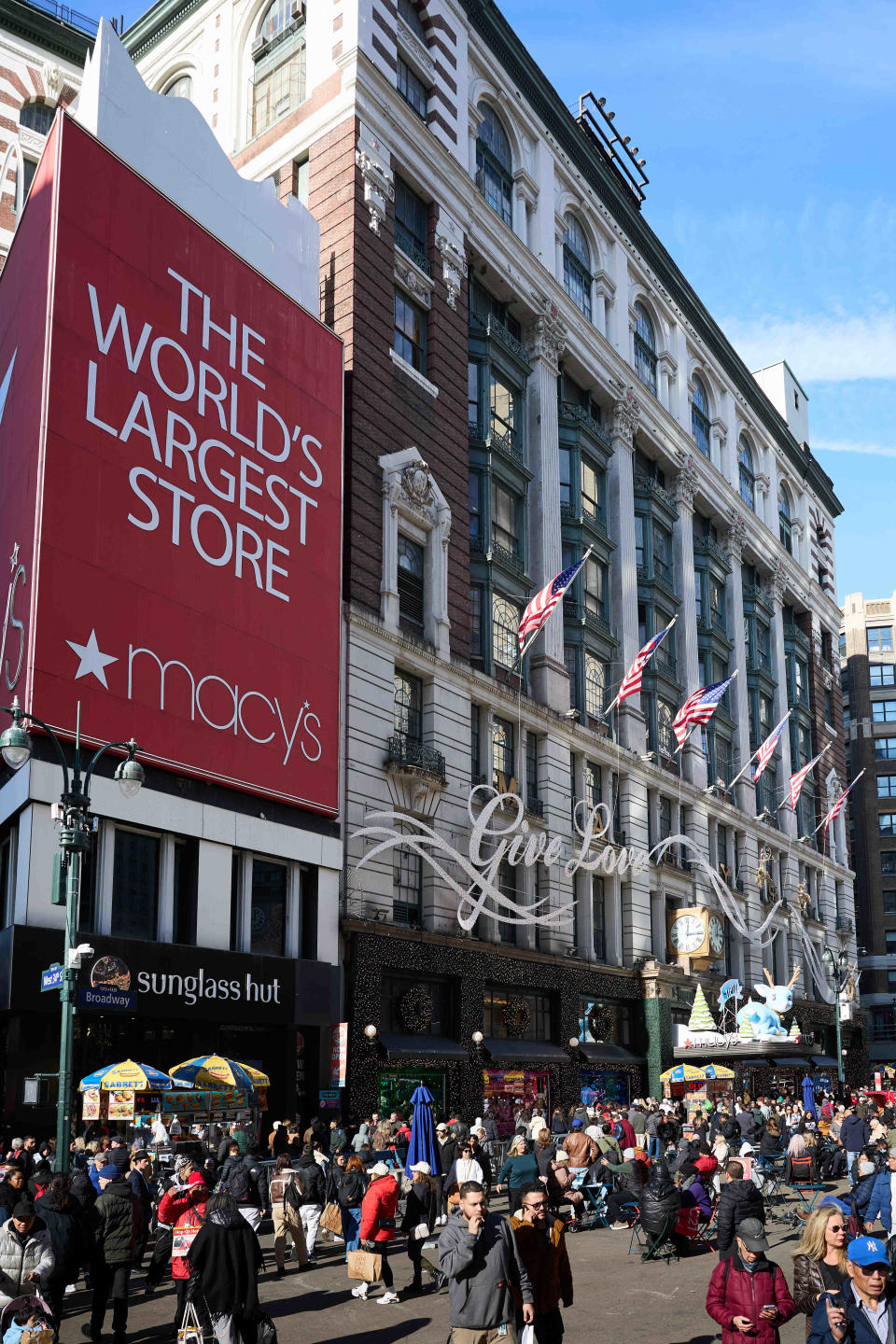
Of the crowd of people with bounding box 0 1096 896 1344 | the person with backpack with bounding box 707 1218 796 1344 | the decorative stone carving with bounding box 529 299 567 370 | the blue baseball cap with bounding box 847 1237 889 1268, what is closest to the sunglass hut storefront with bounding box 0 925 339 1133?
the crowd of people with bounding box 0 1096 896 1344

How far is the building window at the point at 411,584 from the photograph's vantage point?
43000 millimetres

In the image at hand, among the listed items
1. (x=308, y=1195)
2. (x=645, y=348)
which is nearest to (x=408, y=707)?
(x=308, y=1195)

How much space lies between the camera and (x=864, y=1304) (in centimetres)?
888

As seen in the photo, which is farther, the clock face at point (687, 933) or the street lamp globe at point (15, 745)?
the clock face at point (687, 933)

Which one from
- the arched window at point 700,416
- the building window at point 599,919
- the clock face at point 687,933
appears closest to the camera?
the building window at point 599,919

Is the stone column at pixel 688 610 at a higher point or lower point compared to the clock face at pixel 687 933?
higher

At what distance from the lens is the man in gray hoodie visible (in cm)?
1095

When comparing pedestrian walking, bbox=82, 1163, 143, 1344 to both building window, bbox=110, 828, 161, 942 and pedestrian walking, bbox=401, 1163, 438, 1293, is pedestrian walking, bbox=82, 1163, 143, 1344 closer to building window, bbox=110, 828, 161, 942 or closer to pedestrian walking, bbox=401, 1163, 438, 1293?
pedestrian walking, bbox=401, 1163, 438, 1293

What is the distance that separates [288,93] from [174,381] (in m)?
18.6

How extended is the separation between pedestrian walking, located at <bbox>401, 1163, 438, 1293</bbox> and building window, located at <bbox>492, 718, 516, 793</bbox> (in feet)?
84.0

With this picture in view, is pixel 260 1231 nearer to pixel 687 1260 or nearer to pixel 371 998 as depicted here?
pixel 687 1260

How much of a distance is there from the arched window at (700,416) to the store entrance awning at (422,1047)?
40.1 metres

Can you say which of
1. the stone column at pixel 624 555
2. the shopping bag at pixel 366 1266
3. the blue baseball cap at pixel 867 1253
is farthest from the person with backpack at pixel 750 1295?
the stone column at pixel 624 555

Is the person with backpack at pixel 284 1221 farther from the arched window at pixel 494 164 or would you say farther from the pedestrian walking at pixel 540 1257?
the arched window at pixel 494 164
